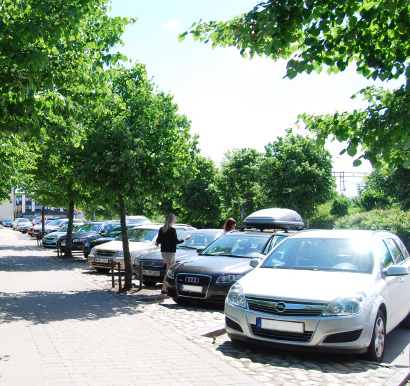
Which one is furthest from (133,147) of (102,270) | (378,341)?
(378,341)

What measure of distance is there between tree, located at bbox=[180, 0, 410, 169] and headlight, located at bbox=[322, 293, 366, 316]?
5.70ft

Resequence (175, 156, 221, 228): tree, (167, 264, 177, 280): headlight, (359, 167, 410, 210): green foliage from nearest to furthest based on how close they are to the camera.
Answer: (167, 264, 177, 280): headlight
(359, 167, 410, 210): green foliage
(175, 156, 221, 228): tree

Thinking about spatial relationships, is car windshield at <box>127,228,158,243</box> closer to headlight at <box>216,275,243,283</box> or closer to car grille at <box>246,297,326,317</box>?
headlight at <box>216,275,243,283</box>

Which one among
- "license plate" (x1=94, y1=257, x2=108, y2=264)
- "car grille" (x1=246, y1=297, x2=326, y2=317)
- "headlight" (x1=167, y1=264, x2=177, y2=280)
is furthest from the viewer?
"license plate" (x1=94, y1=257, x2=108, y2=264)

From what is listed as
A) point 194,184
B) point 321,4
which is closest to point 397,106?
point 321,4

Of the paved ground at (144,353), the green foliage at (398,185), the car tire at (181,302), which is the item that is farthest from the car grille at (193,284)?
the green foliage at (398,185)

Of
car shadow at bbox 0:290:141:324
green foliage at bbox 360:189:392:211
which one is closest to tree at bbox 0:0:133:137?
car shadow at bbox 0:290:141:324

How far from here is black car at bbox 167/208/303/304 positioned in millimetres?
9422

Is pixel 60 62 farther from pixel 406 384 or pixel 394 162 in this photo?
pixel 406 384

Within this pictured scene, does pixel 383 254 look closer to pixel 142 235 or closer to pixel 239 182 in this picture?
pixel 142 235

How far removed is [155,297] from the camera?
419 inches

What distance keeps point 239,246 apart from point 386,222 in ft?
77.7

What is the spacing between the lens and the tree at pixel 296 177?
1287 inches

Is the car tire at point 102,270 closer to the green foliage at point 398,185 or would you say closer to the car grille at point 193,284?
the car grille at point 193,284
